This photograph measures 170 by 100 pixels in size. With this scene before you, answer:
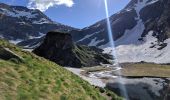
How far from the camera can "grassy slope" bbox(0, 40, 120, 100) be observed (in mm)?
23531

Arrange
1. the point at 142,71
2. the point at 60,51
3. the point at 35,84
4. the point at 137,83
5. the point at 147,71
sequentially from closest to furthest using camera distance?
the point at 35,84
the point at 137,83
the point at 147,71
the point at 142,71
the point at 60,51

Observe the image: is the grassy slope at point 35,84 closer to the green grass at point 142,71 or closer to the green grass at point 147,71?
the green grass at point 142,71

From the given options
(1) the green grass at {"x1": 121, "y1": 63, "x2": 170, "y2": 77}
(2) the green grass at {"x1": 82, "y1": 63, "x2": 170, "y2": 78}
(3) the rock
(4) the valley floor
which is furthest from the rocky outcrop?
(3) the rock

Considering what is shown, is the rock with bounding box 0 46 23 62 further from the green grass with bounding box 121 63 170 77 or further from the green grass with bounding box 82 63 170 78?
the green grass with bounding box 121 63 170 77

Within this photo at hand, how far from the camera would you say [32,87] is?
Answer: 25203 mm

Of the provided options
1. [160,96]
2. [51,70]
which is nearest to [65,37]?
[160,96]

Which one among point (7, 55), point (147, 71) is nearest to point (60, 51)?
point (147, 71)

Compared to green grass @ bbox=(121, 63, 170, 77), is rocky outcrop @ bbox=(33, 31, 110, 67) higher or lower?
higher

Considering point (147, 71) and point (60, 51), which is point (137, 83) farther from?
point (60, 51)

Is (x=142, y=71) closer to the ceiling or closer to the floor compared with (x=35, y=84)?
closer to the floor

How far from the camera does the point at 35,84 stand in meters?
26.0

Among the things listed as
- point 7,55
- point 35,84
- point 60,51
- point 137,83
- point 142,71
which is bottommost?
point 142,71

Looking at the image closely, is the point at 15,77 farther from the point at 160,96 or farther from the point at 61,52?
the point at 61,52

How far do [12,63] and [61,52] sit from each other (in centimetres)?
13774
